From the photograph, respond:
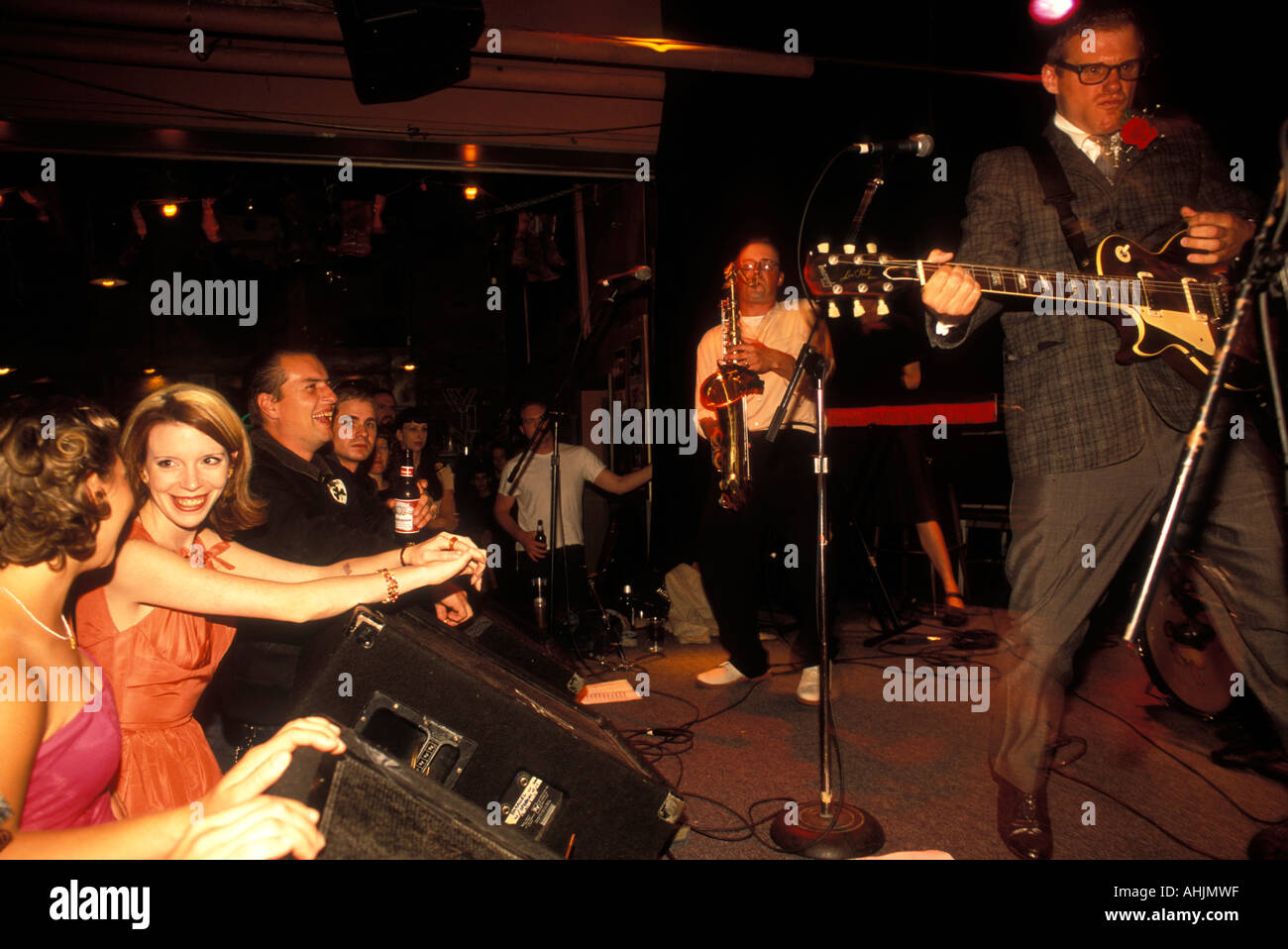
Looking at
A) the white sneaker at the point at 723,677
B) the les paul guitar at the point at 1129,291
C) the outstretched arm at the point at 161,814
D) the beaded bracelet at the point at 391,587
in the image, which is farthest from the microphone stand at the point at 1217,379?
the white sneaker at the point at 723,677

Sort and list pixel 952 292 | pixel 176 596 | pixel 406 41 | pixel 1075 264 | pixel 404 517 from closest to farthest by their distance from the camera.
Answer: pixel 176 596
pixel 952 292
pixel 1075 264
pixel 404 517
pixel 406 41

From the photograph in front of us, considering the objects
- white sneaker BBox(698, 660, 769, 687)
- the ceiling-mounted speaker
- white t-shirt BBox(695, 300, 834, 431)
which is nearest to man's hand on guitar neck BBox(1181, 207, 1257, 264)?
A: white t-shirt BBox(695, 300, 834, 431)

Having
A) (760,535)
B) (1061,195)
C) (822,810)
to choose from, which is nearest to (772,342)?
(760,535)

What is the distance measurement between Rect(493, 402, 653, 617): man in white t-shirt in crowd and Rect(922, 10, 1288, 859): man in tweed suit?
3.24 m

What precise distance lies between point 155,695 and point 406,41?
4035 millimetres

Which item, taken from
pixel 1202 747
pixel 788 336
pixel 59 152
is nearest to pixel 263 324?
pixel 59 152

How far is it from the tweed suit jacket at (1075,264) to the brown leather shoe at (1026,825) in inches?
35.9

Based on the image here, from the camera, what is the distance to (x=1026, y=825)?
1.91 meters

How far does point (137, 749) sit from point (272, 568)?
56cm

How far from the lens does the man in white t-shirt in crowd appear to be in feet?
16.6

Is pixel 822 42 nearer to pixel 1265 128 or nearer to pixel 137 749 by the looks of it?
pixel 1265 128

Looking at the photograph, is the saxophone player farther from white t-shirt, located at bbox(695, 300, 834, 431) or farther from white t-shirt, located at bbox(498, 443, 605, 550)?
white t-shirt, located at bbox(498, 443, 605, 550)

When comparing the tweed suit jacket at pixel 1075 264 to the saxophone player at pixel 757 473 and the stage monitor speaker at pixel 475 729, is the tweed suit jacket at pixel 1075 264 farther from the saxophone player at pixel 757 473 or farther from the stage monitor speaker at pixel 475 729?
the stage monitor speaker at pixel 475 729

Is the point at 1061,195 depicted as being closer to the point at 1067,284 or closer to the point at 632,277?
the point at 1067,284
